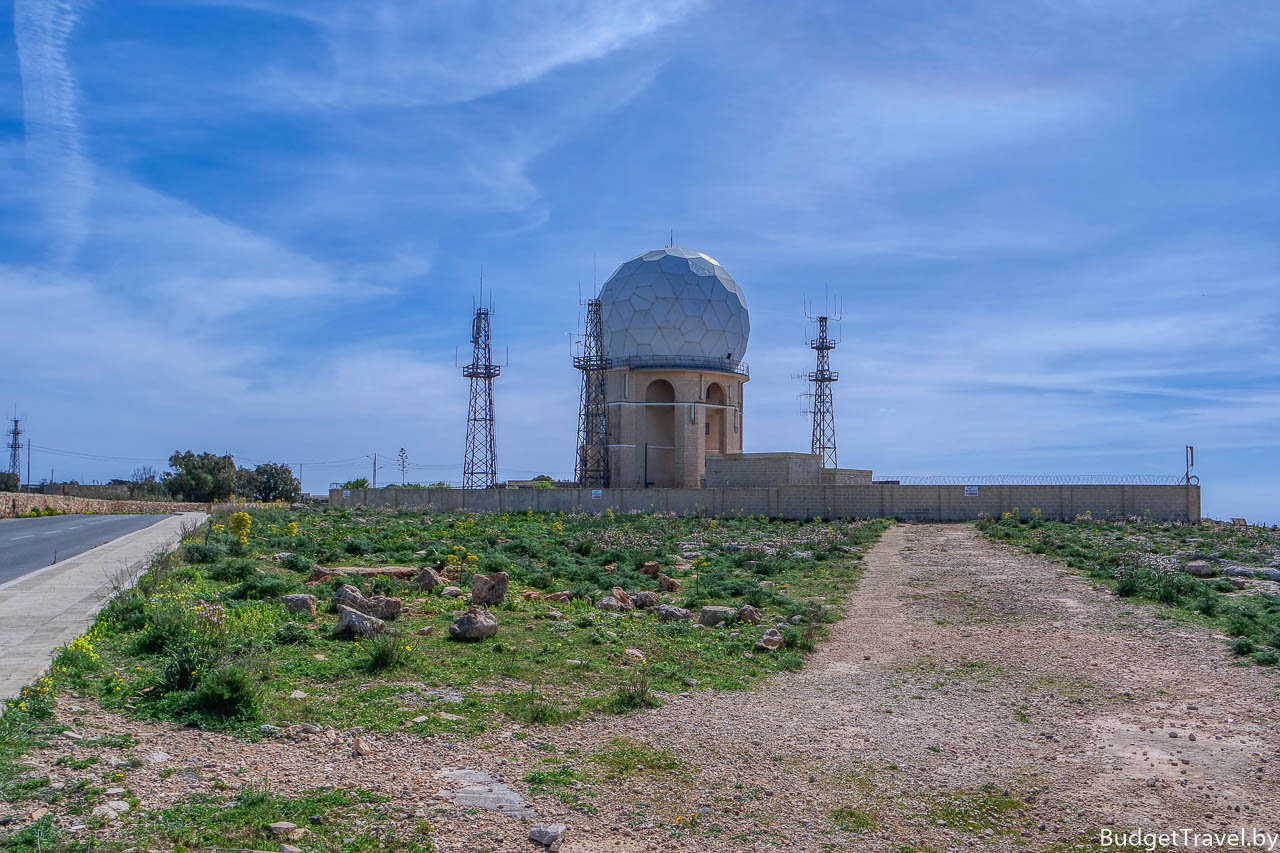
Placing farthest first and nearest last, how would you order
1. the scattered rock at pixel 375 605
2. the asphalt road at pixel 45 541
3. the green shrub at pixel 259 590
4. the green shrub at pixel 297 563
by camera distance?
1. the asphalt road at pixel 45 541
2. the green shrub at pixel 297 563
3. the green shrub at pixel 259 590
4. the scattered rock at pixel 375 605

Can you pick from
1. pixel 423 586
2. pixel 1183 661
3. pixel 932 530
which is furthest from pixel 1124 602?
pixel 932 530

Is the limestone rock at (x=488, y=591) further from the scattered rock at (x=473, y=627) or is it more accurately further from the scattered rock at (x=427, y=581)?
the scattered rock at (x=473, y=627)

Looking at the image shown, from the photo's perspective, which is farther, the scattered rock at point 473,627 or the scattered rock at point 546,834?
the scattered rock at point 473,627

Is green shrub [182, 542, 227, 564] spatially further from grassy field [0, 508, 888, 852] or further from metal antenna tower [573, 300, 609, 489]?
metal antenna tower [573, 300, 609, 489]

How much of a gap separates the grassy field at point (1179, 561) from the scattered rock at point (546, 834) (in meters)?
8.87

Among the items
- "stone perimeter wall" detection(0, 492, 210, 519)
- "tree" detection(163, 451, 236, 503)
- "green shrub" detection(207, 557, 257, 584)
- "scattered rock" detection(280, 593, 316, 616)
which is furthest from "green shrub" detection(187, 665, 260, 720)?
"tree" detection(163, 451, 236, 503)

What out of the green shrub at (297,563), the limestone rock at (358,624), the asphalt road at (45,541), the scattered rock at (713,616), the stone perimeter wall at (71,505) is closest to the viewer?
the limestone rock at (358,624)

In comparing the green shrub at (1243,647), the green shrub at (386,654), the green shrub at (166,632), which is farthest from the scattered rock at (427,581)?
the green shrub at (1243,647)

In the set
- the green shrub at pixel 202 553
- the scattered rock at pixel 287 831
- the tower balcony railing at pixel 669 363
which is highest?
the tower balcony railing at pixel 669 363

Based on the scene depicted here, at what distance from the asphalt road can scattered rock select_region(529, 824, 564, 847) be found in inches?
504

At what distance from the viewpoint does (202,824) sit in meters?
5.54

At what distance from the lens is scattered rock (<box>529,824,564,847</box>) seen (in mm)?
5691

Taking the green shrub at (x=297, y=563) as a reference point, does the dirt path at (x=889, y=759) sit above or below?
below

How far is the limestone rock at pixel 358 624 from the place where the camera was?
10734 mm
